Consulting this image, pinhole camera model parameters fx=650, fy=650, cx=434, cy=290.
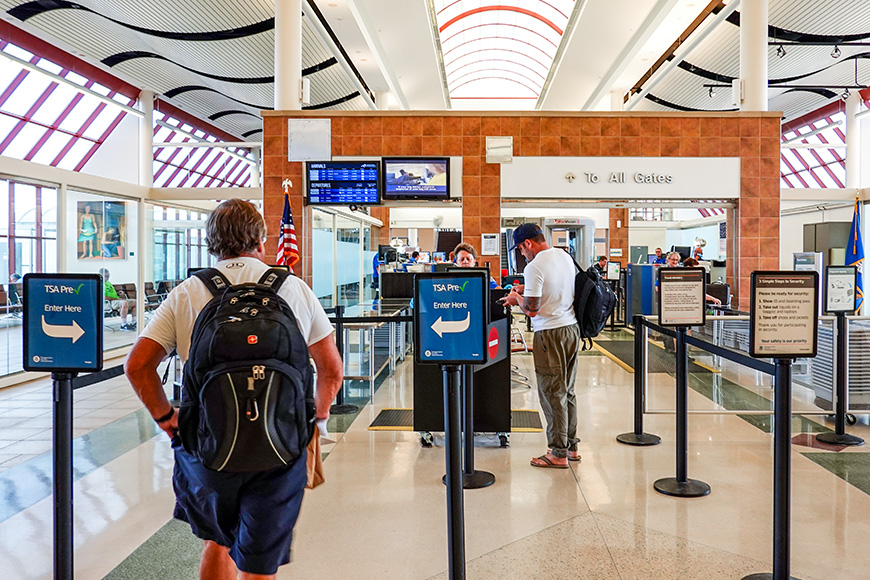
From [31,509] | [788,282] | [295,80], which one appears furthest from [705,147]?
[31,509]

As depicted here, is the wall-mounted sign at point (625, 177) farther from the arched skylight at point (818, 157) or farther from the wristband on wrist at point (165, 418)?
the arched skylight at point (818, 157)

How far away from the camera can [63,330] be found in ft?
7.57

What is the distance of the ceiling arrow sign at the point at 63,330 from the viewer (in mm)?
2299

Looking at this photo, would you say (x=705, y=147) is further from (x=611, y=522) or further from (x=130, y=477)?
(x=130, y=477)

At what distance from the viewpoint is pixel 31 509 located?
10.9 feet

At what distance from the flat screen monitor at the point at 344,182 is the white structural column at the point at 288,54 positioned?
1.04m

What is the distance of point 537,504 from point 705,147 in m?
6.09

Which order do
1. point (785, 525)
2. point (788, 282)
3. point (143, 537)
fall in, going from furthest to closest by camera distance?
point (143, 537)
point (788, 282)
point (785, 525)

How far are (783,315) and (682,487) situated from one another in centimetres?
134

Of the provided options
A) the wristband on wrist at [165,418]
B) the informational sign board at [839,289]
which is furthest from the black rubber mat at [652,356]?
the wristband on wrist at [165,418]

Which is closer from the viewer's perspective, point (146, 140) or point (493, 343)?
point (493, 343)

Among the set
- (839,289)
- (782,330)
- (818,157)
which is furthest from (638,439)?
(818,157)

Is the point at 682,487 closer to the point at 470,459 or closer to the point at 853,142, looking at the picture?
the point at 470,459

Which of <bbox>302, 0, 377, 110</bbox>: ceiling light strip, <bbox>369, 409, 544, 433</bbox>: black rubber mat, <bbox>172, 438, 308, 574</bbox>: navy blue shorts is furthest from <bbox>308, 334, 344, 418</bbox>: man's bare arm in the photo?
<bbox>302, 0, 377, 110</bbox>: ceiling light strip
